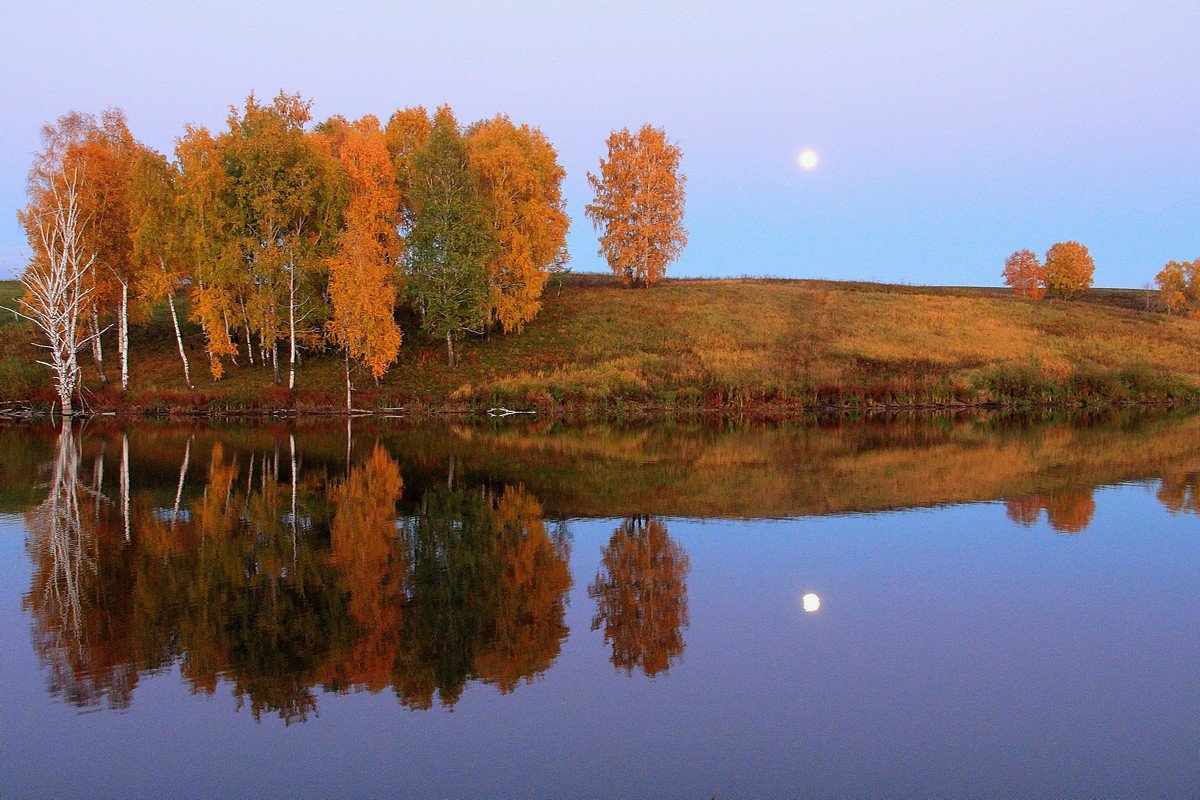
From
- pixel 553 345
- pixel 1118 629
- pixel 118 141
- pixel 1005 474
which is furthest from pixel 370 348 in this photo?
pixel 1118 629

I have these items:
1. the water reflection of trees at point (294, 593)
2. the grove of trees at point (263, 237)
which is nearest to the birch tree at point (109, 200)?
the grove of trees at point (263, 237)

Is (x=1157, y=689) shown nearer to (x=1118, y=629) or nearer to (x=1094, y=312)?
(x=1118, y=629)

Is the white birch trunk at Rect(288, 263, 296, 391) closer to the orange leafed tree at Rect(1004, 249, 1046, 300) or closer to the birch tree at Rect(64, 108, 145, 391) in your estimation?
the birch tree at Rect(64, 108, 145, 391)

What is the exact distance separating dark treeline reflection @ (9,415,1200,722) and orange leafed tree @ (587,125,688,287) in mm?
31808

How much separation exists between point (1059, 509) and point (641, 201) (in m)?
48.2

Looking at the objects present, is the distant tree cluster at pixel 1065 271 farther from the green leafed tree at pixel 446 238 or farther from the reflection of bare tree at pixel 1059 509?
the reflection of bare tree at pixel 1059 509

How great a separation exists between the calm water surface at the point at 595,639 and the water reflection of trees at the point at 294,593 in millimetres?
59

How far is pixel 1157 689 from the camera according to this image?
9102 mm

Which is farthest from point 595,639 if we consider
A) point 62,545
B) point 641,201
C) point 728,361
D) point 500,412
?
point 641,201

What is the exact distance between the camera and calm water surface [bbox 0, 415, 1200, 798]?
750 cm

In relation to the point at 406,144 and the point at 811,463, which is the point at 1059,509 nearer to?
the point at 811,463

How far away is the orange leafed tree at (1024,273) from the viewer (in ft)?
309

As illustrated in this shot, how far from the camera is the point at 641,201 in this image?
6397 centimetres

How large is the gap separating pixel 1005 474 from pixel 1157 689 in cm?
1579
